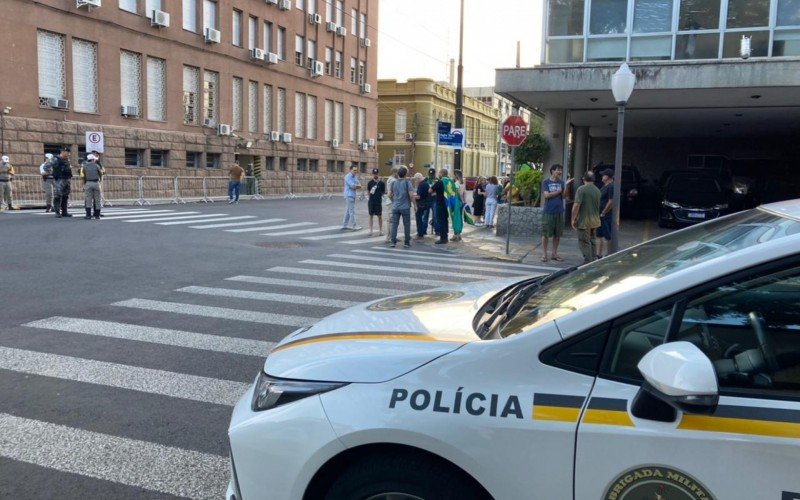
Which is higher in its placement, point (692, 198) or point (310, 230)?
point (692, 198)

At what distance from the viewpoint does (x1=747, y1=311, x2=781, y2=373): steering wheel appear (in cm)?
218

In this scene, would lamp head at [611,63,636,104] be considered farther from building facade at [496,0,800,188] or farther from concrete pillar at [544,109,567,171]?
concrete pillar at [544,109,567,171]

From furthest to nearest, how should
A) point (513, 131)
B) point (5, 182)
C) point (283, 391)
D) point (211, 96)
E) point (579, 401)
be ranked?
1. point (211, 96)
2. point (5, 182)
3. point (513, 131)
4. point (283, 391)
5. point (579, 401)

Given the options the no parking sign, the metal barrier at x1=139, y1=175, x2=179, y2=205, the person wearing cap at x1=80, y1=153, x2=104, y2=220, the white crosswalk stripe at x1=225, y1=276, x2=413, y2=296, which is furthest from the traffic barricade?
the white crosswalk stripe at x1=225, y1=276, x2=413, y2=296

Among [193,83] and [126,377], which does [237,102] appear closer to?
[193,83]

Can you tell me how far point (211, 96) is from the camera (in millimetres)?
34531

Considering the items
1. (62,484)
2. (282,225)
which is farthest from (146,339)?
(282,225)

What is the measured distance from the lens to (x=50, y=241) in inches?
522

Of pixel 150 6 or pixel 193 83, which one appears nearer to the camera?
pixel 150 6

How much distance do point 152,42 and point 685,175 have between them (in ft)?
78.8

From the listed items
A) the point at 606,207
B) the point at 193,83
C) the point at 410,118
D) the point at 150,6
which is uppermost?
the point at 150,6

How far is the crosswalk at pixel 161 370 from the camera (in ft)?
12.9

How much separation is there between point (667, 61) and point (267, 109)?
94.4 feet

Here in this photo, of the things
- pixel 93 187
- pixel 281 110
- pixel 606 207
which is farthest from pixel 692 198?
pixel 281 110
